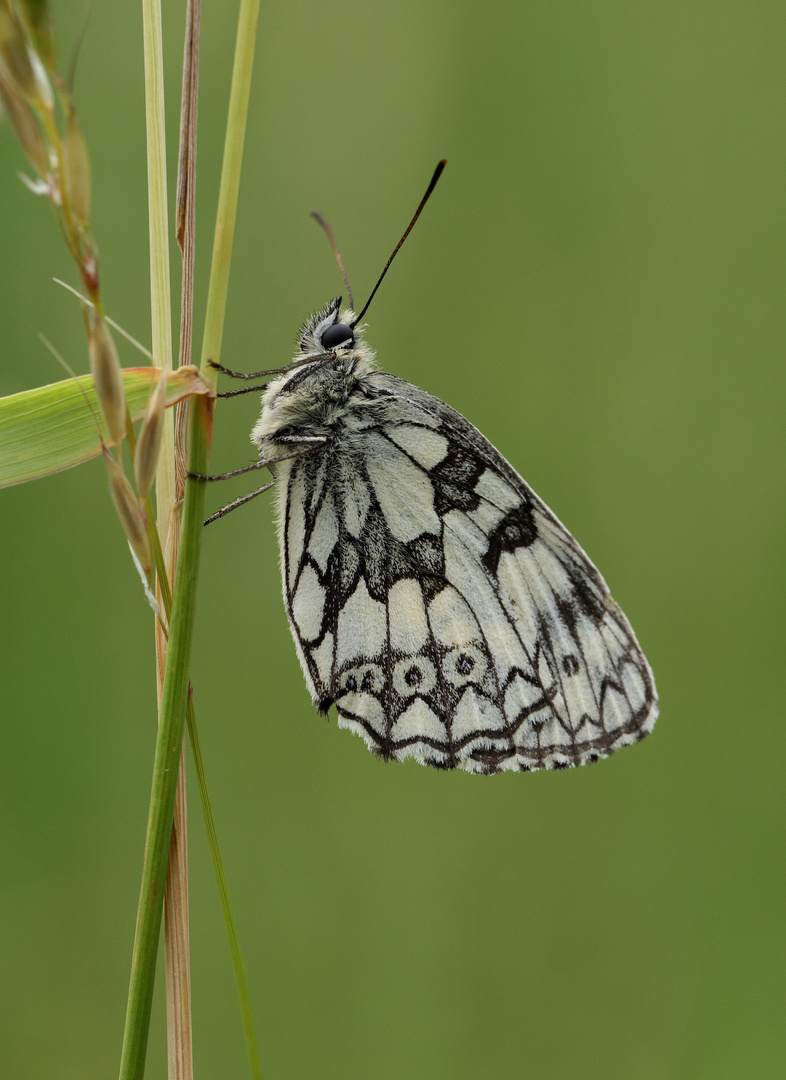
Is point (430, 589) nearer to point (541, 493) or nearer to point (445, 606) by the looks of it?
point (445, 606)

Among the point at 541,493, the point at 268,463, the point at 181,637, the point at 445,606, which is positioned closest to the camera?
the point at 181,637

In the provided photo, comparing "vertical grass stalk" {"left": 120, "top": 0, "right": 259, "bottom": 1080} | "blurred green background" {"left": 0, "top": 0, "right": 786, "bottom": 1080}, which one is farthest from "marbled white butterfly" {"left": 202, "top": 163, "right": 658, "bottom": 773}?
"vertical grass stalk" {"left": 120, "top": 0, "right": 259, "bottom": 1080}

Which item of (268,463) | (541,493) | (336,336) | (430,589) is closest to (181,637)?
(268,463)

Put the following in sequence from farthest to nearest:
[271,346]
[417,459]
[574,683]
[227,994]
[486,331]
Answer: [486,331]
[271,346]
[227,994]
[417,459]
[574,683]

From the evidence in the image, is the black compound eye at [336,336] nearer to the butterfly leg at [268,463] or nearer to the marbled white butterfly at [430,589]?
the marbled white butterfly at [430,589]

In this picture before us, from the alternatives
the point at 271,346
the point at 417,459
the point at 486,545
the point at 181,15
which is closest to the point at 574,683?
the point at 486,545

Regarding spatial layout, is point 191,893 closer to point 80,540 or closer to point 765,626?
point 80,540

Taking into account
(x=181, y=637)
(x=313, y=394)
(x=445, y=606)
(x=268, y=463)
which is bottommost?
(x=181, y=637)
